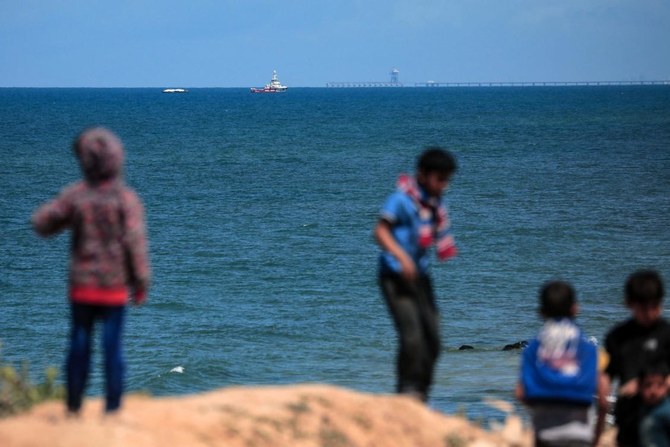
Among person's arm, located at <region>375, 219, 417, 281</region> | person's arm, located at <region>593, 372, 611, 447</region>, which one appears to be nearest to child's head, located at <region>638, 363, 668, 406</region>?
person's arm, located at <region>593, 372, 611, 447</region>

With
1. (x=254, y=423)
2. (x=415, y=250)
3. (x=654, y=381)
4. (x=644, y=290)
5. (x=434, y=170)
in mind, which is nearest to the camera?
(x=644, y=290)

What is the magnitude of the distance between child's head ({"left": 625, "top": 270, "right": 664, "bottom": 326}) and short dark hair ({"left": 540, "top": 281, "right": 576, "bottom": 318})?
1.10ft

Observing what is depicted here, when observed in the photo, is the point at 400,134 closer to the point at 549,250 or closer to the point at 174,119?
the point at 174,119

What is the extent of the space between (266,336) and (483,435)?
21933 millimetres

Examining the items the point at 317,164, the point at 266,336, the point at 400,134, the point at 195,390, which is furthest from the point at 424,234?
the point at 400,134

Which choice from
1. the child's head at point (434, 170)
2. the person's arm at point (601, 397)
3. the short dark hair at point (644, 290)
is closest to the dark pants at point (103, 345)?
the child's head at point (434, 170)

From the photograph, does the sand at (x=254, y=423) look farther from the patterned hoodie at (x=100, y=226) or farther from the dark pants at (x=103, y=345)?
the patterned hoodie at (x=100, y=226)

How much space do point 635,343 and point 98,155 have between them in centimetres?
324

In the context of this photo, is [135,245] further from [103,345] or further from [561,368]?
[561,368]

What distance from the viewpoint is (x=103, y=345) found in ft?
21.9

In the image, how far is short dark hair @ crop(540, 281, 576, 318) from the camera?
667 cm

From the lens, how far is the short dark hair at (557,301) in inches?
263

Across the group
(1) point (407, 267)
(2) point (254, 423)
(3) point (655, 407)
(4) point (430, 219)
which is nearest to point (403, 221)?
(4) point (430, 219)

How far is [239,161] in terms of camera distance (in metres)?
83.8
